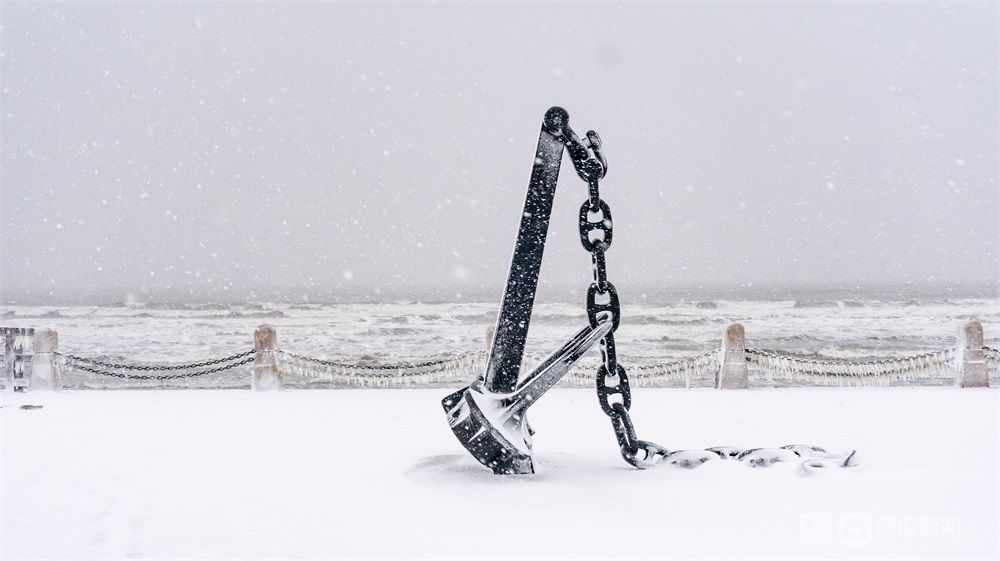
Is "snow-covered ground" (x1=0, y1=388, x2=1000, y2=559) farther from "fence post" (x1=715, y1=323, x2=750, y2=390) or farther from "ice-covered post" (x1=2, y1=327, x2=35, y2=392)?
"ice-covered post" (x1=2, y1=327, x2=35, y2=392)

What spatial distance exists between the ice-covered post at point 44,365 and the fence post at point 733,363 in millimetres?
10800

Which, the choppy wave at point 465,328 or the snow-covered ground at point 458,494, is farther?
the choppy wave at point 465,328

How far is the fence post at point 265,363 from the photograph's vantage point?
11.2m

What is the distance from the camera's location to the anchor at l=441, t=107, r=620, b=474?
5.00m

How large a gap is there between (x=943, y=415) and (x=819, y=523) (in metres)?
5.51

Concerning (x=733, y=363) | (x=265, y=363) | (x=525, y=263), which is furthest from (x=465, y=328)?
(x=525, y=263)

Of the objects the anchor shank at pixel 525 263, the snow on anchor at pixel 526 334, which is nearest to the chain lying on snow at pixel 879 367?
the snow on anchor at pixel 526 334

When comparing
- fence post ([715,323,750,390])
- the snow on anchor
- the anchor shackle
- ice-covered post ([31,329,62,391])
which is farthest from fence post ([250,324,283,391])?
the anchor shackle

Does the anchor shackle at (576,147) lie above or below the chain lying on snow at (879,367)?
above

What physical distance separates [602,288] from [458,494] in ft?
5.68

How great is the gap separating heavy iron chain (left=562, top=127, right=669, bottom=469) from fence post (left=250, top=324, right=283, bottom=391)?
7.44 m

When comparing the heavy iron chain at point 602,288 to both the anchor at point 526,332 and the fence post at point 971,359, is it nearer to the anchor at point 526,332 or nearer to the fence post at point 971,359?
the anchor at point 526,332

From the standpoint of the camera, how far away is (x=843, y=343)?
1220 inches

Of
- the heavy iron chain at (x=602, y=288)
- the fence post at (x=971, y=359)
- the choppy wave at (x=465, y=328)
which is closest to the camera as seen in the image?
the heavy iron chain at (x=602, y=288)
